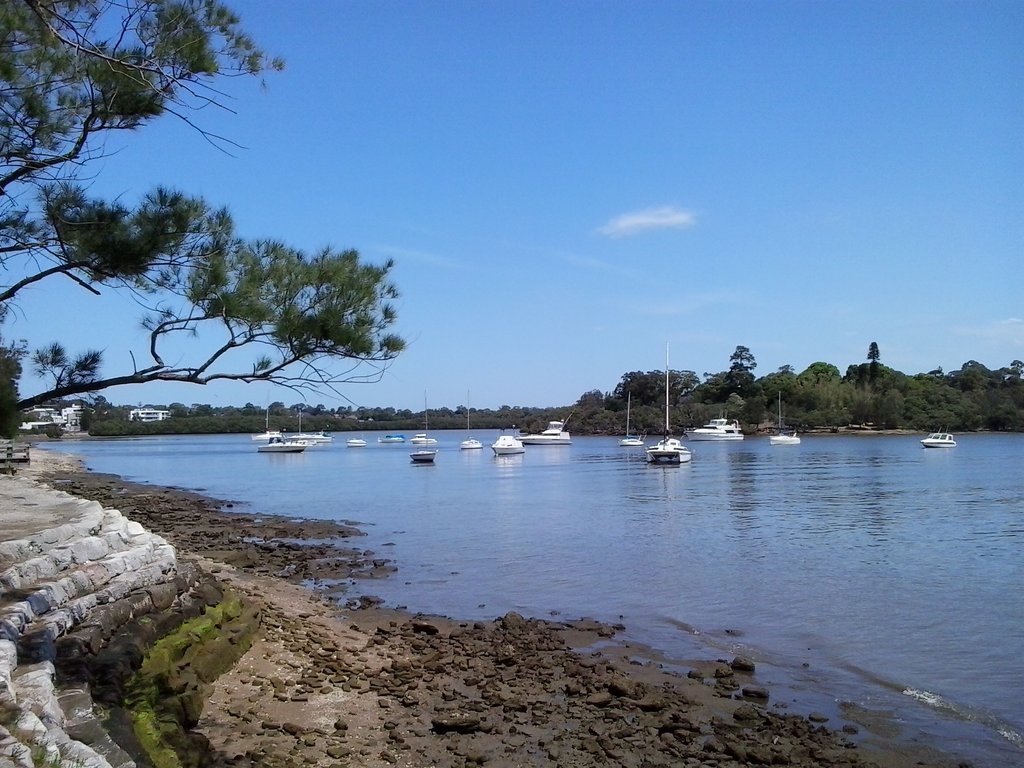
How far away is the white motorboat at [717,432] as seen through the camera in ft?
415

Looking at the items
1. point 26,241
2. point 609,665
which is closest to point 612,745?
point 609,665

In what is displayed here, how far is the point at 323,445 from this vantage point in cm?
13775

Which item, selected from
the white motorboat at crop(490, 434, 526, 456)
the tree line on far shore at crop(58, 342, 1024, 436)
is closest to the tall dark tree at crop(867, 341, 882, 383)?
the tree line on far shore at crop(58, 342, 1024, 436)

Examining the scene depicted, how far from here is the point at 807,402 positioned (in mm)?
144875

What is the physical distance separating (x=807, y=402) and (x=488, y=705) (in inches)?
5665

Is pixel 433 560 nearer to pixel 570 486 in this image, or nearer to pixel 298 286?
pixel 298 286

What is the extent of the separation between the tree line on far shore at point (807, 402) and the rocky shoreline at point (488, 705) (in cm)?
12412

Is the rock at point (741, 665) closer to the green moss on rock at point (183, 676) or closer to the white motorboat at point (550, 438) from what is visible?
the green moss on rock at point (183, 676)

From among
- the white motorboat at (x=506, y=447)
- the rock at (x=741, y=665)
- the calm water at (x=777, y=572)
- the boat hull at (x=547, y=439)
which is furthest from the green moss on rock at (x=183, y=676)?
the boat hull at (x=547, y=439)

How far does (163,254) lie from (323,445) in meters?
134

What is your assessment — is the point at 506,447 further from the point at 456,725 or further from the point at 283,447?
the point at 456,725

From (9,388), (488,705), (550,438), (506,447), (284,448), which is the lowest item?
(488,705)

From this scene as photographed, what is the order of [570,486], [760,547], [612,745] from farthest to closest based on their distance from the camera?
[570,486] < [760,547] < [612,745]

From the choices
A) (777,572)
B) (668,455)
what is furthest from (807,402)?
(777,572)
